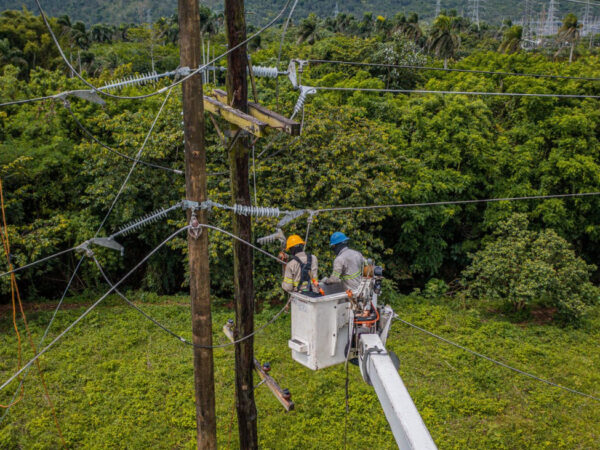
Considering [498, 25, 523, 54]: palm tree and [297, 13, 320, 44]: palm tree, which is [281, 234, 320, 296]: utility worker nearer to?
[498, 25, 523, 54]: palm tree

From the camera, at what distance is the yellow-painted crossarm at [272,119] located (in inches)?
217

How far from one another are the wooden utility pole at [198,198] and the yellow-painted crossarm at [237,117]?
0.64 metres

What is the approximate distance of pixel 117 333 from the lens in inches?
509

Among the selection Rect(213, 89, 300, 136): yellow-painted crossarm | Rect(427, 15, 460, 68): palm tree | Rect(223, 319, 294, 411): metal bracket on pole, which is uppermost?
Rect(427, 15, 460, 68): palm tree

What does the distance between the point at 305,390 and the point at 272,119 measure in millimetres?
6686

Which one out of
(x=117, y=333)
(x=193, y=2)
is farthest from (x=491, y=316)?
(x=193, y=2)

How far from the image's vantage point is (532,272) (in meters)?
13.9

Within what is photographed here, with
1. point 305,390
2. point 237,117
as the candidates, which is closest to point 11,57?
point 305,390

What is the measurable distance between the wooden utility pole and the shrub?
1080cm

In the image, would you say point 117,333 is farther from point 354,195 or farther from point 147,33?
point 147,33

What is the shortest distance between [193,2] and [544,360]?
37.2 ft

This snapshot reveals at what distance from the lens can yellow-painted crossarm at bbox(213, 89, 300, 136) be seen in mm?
5516

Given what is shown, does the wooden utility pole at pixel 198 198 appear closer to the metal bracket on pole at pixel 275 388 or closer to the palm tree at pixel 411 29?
the metal bracket on pole at pixel 275 388

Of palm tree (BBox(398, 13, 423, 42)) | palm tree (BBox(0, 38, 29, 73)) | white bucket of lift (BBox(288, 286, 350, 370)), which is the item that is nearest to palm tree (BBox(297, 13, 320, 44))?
palm tree (BBox(398, 13, 423, 42))
